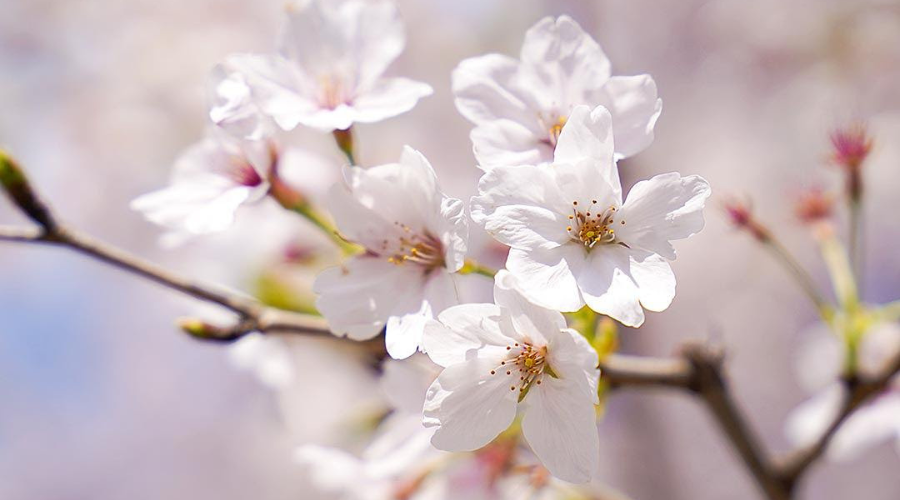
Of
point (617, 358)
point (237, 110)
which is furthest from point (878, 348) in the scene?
point (237, 110)

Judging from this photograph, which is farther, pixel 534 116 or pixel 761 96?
pixel 761 96

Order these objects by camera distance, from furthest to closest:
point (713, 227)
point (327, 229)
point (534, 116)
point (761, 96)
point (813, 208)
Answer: point (713, 227)
point (761, 96)
point (813, 208)
point (327, 229)
point (534, 116)

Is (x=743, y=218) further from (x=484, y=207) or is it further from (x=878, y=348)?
(x=484, y=207)

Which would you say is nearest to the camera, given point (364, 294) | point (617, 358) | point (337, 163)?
point (364, 294)

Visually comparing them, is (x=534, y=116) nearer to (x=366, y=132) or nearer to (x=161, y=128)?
(x=366, y=132)

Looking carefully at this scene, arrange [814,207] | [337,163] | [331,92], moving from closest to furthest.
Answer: [331,92]
[814,207]
[337,163]

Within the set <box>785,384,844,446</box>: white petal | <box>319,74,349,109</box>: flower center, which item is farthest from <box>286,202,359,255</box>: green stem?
<box>785,384,844,446</box>: white petal

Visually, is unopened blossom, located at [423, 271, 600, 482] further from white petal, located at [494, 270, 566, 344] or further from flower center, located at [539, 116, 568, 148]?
flower center, located at [539, 116, 568, 148]

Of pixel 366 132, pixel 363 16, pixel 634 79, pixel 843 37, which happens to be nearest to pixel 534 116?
A: pixel 634 79
